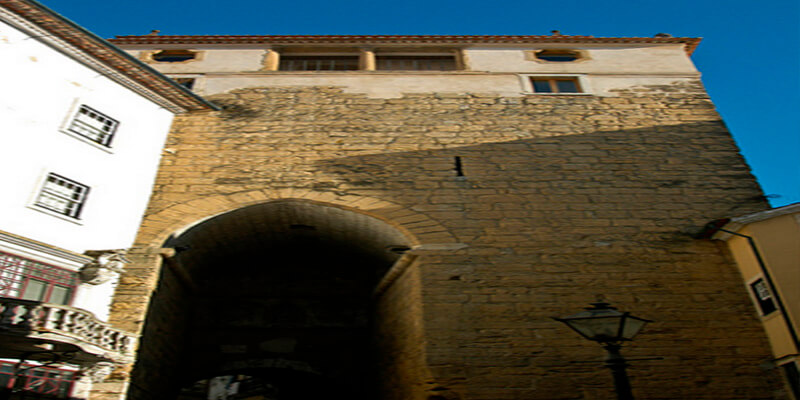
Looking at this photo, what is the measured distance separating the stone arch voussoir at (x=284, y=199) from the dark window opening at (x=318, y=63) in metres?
4.76

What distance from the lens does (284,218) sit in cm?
1013

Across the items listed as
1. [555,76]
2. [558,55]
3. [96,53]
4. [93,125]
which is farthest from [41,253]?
[558,55]

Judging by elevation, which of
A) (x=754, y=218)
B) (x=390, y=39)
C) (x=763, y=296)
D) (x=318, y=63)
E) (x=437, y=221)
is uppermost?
(x=390, y=39)

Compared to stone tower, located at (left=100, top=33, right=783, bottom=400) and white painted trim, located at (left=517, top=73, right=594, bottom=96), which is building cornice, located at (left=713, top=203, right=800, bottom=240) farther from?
white painted trim, located at (left=517, top=73, right=594, bottom=96)

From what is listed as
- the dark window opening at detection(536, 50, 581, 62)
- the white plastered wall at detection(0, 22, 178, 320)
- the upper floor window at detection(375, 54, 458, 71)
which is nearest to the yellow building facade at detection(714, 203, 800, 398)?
the dark window opening at detection(536, 50, 581, 62)

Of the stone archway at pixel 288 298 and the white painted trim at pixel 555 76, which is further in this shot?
the white painted trim at pixel 555 76

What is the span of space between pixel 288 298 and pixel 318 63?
6.01m

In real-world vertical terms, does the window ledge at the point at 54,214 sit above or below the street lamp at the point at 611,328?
above

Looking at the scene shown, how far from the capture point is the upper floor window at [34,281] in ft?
22.6

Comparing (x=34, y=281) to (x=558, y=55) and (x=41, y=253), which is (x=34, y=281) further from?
(x=558, y=55)

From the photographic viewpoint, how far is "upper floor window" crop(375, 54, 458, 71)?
13094mm

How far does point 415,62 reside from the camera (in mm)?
13266

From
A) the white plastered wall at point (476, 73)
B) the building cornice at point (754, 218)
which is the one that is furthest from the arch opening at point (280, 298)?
the building cornice at point (754, 218)

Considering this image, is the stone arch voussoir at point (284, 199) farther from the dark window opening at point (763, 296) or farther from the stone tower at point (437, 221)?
the dark window opening at point (763, 296)
